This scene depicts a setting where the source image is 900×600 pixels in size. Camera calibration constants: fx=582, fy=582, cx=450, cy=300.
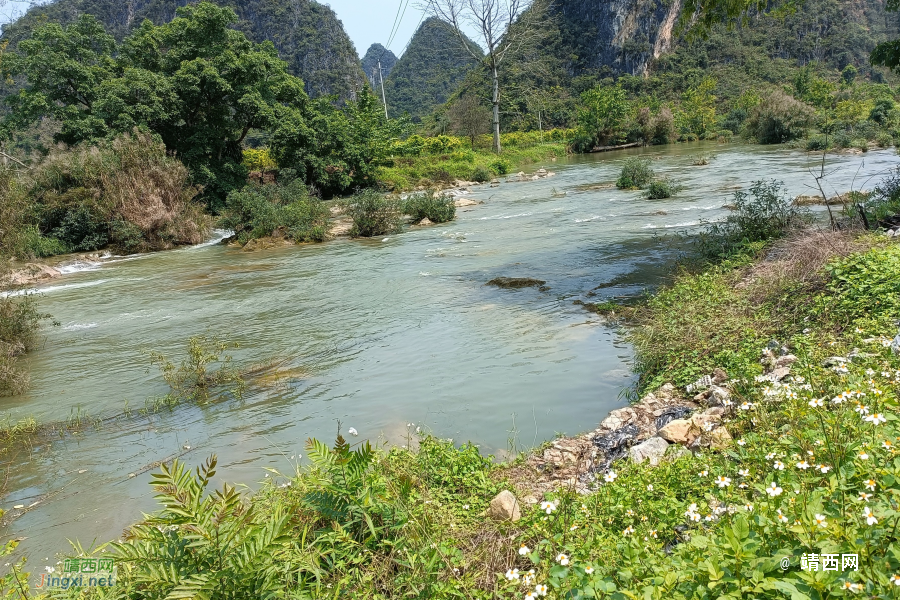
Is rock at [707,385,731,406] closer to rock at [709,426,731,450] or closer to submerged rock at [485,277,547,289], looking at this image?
rock at [709,426,731,450]

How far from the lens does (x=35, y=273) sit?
1595cm

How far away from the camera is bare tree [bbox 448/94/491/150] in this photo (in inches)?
2109

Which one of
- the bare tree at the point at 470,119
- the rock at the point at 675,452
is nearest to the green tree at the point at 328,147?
the bare tree at the point at 470,119

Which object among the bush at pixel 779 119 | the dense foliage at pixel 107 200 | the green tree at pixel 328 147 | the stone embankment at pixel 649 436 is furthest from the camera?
the bush at pixel 779 119

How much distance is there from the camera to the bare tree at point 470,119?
53.6 metres

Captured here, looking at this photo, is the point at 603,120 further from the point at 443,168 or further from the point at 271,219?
the point at 271,219

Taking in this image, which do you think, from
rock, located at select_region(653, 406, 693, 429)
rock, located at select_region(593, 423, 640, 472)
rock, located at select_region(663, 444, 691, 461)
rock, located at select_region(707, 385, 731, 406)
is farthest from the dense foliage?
rock, located at select_region(663, 444, 691, 461)

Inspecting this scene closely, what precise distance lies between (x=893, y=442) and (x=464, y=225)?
1702 centimetres

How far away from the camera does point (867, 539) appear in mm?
1808

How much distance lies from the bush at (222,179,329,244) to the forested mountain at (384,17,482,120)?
86.5m

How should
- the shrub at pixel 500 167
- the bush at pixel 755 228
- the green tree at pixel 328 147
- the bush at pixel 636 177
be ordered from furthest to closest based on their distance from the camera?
the shrub at pixel 500 167, the green tree at pixel 328 147, the bush at pixel 636 177, the bush at pixel 755 228

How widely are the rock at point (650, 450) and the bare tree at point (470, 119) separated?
47961 mm

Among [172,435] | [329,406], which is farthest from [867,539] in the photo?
[172,435]

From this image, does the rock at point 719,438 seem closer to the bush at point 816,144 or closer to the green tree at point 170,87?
the green tree at point 170,87
